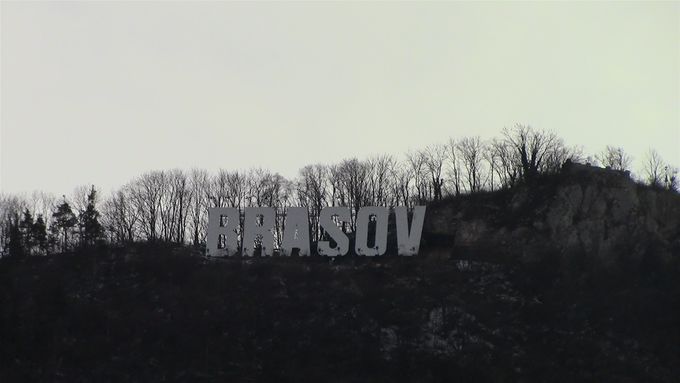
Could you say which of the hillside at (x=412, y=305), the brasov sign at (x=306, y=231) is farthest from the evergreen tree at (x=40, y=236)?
the brasov sign at (x=306, y=231)

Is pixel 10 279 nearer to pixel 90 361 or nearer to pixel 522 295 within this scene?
pixel 90 361

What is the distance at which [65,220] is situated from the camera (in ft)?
236

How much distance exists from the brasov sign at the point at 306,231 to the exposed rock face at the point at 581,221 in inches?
140

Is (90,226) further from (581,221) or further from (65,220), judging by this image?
(581,221)

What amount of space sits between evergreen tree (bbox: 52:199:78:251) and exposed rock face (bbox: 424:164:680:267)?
1287 inches

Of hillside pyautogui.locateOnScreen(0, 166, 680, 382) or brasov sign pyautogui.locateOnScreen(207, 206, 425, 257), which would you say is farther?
brasov sign pyautogui.locateOnScreen(207, 206, 425, 257)

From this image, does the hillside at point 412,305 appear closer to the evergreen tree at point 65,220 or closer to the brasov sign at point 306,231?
the brasov sign at point 306,231

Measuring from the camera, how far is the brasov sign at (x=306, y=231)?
56875mm

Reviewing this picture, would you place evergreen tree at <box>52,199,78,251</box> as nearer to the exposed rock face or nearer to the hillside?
the hillside

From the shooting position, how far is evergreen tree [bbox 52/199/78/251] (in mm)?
71938

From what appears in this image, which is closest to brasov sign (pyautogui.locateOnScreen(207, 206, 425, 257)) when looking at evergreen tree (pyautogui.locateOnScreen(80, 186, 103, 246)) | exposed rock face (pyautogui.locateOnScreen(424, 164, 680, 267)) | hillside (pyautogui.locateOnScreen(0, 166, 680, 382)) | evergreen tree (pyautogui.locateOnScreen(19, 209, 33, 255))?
hillside (pyautogui.locateOnScreen(0, 166, 680, 382))

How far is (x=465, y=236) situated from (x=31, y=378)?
29280 millimetres

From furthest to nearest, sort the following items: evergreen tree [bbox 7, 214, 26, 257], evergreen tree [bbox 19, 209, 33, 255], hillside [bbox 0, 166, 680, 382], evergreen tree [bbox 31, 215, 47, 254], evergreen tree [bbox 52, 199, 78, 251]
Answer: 1. evergreen tree [bbox 52, 199, 78, 251]
2. evergreen tree [bbox 31, 215, 47, 254]
3. evergreen tree [bbox 19, 209, 33, 255]
4. evergreen tree [bbox 7, 214, 26, 257]
5. hillside [bbox 0, 166, 680, 382]

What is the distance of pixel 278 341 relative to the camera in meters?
50.4
